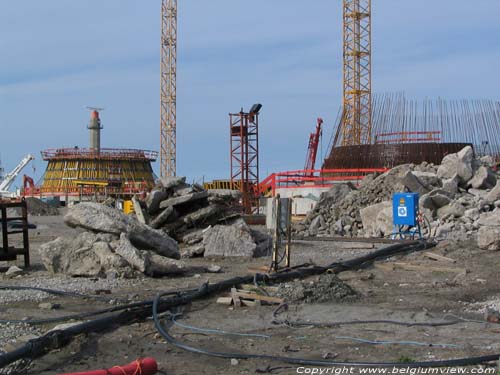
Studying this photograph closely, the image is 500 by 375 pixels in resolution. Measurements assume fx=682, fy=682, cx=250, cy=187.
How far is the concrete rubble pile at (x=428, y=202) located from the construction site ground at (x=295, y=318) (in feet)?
22.4

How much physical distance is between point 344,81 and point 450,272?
50.7m

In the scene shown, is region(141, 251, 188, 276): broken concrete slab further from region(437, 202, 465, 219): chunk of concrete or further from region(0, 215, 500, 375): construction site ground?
region(437, 202, 465, 219): chunk of concrete

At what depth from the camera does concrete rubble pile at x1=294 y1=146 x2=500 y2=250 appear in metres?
20.5

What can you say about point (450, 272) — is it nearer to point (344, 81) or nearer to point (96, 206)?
point (96, 206)

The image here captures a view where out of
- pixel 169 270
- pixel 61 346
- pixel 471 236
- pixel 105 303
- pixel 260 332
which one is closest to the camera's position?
pixel 61 346

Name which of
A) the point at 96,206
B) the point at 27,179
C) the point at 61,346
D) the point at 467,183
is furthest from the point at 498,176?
the point at 27,179

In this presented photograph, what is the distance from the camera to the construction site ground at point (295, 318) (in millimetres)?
6383

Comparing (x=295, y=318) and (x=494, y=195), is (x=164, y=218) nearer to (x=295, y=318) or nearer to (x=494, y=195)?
(x=494, y=195)

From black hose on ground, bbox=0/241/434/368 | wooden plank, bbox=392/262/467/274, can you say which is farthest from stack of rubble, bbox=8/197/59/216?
wooden plank, bbox=392/262/467/274

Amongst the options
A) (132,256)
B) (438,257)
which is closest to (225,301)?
(132,256)

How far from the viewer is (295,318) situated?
838cm

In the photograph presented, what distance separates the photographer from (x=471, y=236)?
62.4 ft

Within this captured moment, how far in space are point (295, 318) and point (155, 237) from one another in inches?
248

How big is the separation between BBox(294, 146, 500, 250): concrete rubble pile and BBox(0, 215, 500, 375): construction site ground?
6814mm
